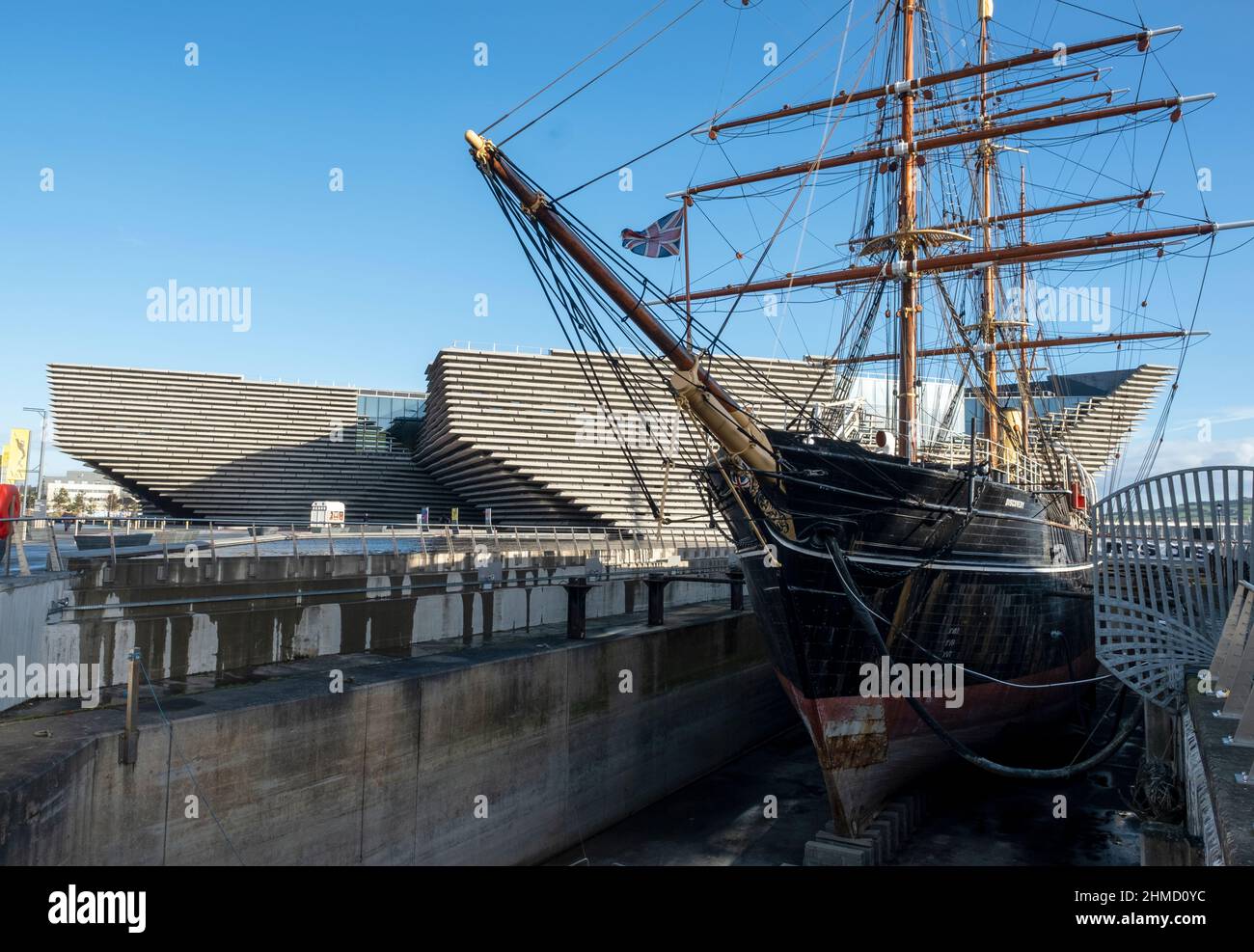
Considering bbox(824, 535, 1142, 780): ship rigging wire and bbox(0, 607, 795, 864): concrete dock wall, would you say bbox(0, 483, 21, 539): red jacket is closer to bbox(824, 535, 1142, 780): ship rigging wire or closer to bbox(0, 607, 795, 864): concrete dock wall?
bbox(0, 607, 795, 864): concrete dock wall

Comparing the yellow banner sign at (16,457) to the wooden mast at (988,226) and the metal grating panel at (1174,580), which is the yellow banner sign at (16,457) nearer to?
the metal grating panel at (1174,580)

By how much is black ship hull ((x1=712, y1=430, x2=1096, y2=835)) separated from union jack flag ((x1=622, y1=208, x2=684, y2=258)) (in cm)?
417

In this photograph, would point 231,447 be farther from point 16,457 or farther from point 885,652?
point 885,652

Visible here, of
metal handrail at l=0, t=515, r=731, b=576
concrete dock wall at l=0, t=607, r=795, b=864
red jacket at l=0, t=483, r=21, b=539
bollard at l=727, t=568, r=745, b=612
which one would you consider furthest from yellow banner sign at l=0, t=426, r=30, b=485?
bollard at l=727, t=568, r=745, b=612

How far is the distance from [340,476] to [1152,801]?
67.3 meters

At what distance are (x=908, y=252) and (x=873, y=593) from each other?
43.0 ft

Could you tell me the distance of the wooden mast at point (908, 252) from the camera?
24.1 m

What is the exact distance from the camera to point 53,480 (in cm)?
16425

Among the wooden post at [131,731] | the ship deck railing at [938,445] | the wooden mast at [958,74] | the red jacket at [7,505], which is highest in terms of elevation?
the wooden mast at [958,74]

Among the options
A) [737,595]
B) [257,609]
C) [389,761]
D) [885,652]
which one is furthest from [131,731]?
[737,595]

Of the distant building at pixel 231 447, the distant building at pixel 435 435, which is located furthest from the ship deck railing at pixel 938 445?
the distant building at pixel 231 447

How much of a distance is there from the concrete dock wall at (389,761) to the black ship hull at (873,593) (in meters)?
4.85

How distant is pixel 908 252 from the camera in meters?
25.0

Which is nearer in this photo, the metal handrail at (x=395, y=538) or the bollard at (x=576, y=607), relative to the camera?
the metal handrail at (x=395, y=538)
